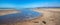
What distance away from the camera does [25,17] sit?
5.07 ft

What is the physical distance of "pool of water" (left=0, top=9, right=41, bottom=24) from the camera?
152 cm

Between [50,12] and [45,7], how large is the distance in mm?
106

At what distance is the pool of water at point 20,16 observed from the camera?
59.8 inches

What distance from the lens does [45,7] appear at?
1.55 meters

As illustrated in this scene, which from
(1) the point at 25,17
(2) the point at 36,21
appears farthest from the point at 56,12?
(1) the point at 25,17

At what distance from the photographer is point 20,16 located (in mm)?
1551

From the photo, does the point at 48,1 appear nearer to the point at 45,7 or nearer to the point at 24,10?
the point at 45,7

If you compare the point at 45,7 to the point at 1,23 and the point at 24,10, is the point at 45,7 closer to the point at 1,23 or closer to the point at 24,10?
the point at 24,10

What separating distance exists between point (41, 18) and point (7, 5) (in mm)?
515

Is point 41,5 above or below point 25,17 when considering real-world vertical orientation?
above

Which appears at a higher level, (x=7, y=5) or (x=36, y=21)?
(x=7, y=5)

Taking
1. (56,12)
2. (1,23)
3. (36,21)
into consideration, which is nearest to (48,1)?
(56,12)

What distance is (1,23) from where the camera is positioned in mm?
1486

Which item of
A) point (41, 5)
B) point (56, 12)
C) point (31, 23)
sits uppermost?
point (41, 5)
